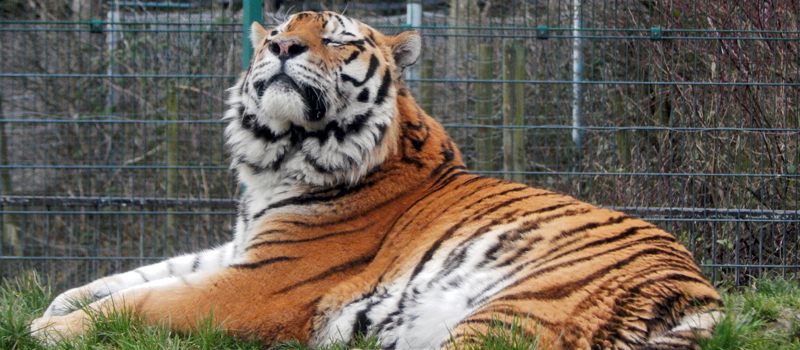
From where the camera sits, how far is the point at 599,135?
226 inches

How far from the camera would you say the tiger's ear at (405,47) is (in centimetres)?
330

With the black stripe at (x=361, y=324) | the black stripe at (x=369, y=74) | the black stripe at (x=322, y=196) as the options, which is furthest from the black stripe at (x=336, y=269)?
the black stripe at (x=369, y=74)


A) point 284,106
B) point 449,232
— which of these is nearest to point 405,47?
point 284,106

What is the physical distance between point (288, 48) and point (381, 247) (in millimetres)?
834

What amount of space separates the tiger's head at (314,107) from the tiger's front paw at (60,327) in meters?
0.88

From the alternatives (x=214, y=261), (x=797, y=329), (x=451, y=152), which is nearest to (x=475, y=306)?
(x=451, y=152)

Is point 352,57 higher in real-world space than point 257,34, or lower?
lower

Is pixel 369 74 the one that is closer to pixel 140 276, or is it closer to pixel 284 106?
pixel 284 106

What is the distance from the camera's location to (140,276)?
136 inches

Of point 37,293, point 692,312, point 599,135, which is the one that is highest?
point 599,135

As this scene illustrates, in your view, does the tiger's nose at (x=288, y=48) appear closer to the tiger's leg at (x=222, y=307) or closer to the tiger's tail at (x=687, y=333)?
the tiger's leg at (x=222, y=307)

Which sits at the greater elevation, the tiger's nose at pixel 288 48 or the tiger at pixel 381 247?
the tiger's nose at pixel 288 48

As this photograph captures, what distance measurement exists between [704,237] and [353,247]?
3.08 metres

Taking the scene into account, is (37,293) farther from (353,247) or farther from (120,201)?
(353,247)
